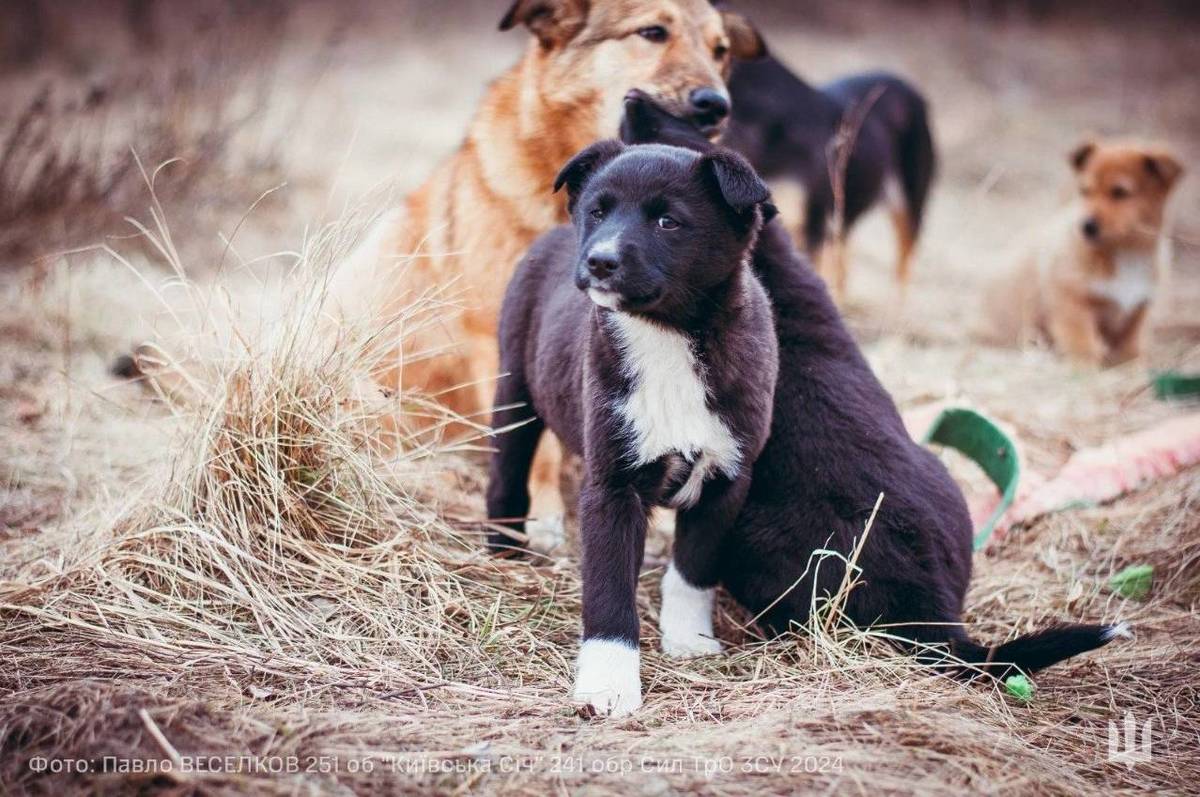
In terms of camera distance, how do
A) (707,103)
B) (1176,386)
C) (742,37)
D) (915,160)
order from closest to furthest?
(707,103)
(742,37)
(1176,386)
(915,160)

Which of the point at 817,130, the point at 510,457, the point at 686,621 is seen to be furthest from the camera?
the point at 817,130

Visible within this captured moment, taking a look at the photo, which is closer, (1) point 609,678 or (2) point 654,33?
(1) point 609,678

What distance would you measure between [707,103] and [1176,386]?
3.12 meters

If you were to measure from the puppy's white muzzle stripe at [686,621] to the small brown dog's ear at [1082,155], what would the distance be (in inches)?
217

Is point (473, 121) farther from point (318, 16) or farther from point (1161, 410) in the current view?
point (318, 16)

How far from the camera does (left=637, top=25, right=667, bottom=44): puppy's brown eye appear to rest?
14.4 ft

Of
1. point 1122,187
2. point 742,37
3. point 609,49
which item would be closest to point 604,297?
point 609,49

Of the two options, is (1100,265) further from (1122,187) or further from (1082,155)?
(1082,155)

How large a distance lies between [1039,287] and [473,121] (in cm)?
474

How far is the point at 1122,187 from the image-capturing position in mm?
7137

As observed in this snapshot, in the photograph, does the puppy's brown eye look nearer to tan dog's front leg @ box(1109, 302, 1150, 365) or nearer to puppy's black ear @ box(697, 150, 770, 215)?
puppy's black ear @ box(697, 150, 770, 215)

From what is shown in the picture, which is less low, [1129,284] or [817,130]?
[817,130]

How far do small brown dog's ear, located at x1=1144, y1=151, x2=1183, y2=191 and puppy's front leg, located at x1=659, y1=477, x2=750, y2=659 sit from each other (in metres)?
5.50

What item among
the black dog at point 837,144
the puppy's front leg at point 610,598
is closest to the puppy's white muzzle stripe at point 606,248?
the puppy's front leg at point 610,598
